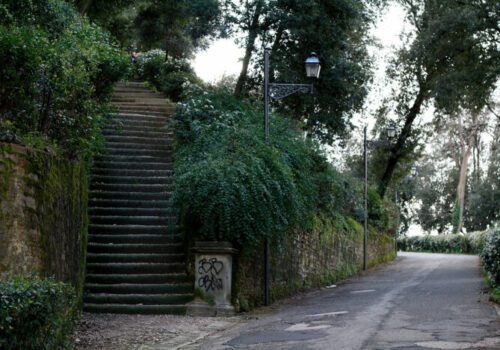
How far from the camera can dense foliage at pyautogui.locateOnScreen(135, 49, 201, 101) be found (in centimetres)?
2694

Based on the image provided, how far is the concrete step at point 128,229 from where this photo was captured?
15453 millimetres

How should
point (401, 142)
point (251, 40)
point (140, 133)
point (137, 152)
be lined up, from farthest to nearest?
point (401, 142)
point (251, 40)
point (140, 133)
point (137, 152)

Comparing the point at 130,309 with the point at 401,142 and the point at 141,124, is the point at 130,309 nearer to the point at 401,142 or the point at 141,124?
the point at 141,124

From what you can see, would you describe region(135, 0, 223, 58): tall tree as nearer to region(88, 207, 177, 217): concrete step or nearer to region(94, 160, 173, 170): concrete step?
region(94, 160, 173, 170): concrete step

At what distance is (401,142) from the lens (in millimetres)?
31938

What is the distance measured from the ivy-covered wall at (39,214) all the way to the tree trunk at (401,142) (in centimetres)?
2161

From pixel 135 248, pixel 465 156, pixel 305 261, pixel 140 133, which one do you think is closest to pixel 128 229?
pixel 135 248

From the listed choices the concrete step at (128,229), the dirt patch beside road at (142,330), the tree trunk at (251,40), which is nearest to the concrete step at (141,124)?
the tree trunk at (251,40)

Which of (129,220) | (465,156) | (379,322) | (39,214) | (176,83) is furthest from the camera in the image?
(465,156)

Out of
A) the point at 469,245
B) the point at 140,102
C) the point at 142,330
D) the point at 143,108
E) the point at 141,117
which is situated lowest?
the point at 142,330

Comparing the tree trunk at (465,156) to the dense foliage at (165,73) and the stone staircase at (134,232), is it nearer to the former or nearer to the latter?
the dense foliage at (165,73)

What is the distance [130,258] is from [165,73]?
16937mm

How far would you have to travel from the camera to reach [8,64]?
11102 mm

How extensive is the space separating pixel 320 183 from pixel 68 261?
10453mm
